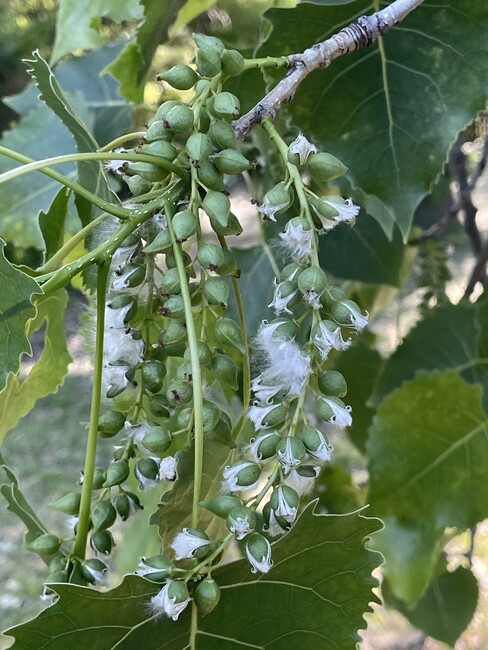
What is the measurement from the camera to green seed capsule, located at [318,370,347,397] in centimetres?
32

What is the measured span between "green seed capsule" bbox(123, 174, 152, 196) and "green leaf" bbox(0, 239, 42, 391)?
7 centimetres

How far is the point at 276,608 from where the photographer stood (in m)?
0.35

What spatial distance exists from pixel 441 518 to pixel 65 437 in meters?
2.21

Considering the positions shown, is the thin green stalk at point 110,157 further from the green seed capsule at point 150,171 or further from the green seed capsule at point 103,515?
the green seed capsule at point 103,515

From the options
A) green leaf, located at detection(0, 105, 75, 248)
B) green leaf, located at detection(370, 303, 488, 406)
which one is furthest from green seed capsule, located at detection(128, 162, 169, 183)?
green leaf, located at detection(0, 105, 75, 248)

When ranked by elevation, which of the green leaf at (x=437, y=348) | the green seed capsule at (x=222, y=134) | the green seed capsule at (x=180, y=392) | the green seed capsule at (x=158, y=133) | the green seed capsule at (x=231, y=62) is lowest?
the green leaf at (x=437, y=348)

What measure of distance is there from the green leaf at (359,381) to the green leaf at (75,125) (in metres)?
0.42

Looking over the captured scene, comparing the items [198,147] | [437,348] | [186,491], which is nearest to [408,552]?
[437,348]

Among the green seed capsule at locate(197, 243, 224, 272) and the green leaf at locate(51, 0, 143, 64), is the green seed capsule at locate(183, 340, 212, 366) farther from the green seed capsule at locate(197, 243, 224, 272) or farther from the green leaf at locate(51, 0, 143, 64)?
the green leaf at locate(51, 0, 143, 64)

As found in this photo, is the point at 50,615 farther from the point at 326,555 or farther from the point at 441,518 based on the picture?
A: the point at 441,518

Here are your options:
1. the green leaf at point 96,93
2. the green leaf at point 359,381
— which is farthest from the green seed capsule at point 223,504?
the green leaf at point 96,93

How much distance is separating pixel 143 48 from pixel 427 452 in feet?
1.41

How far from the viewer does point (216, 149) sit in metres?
0.34

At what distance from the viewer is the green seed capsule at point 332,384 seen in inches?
12.7
